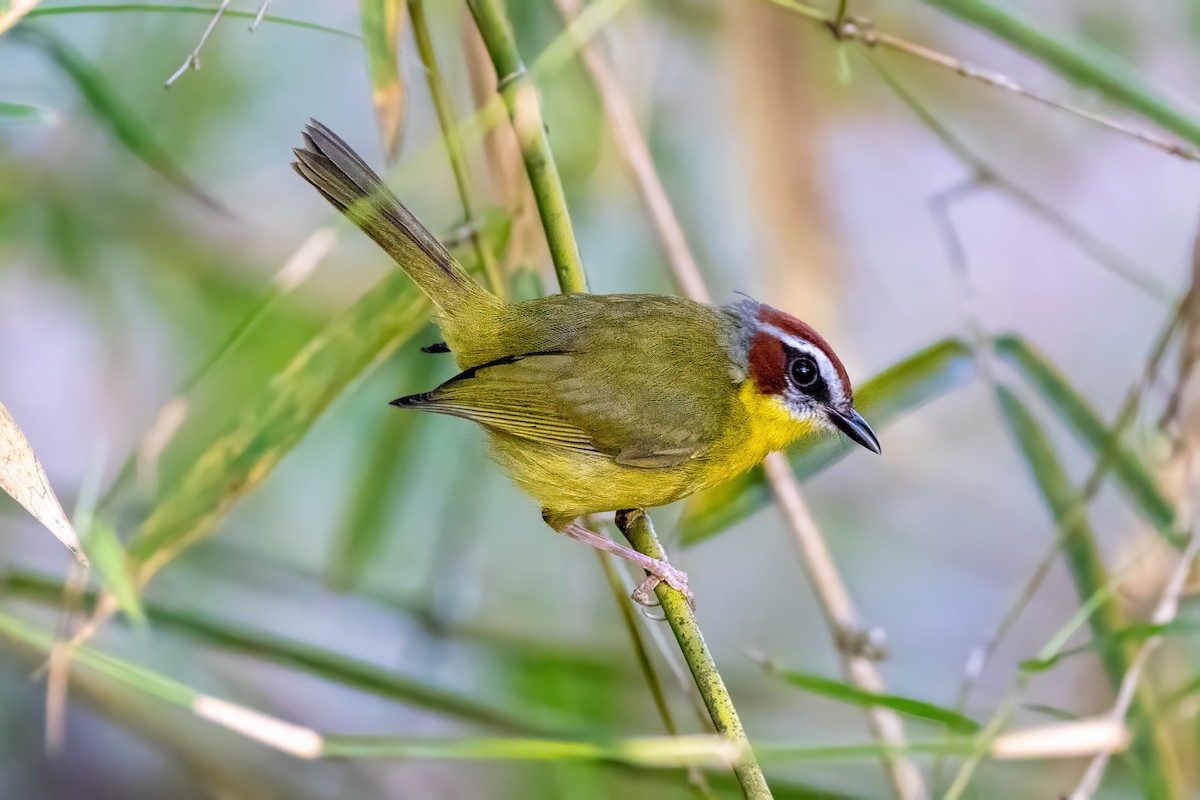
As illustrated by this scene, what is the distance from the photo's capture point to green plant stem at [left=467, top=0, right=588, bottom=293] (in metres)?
2.08

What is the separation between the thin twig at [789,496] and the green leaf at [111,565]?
1352 mm

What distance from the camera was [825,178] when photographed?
3811 mm

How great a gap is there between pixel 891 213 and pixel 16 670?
12.2 ft

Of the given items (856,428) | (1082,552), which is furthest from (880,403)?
(1082,552)

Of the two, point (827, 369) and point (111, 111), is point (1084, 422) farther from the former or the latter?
point (111, 111)

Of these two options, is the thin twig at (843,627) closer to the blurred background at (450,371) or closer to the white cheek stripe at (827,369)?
the blurred background at (450,371)

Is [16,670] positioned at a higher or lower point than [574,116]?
lower

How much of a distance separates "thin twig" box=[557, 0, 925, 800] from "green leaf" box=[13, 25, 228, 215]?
0.90m

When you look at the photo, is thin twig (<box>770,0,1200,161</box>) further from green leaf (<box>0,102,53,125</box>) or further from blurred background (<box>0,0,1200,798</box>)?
green leaf (<box>0,102,53,125</box>)

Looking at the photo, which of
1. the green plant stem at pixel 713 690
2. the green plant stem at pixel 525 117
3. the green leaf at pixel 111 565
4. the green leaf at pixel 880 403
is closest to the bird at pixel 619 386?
the green leaf at pixel 880 403

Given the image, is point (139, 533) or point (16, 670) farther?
point (16, 670)

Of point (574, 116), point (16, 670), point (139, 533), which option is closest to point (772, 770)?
point (139, 533)

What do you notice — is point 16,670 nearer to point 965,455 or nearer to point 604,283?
point 604,283

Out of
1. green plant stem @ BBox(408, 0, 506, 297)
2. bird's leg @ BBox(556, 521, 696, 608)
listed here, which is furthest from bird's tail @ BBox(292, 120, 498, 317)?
bird's leg @ BBox(556, 521, 696, 608)
